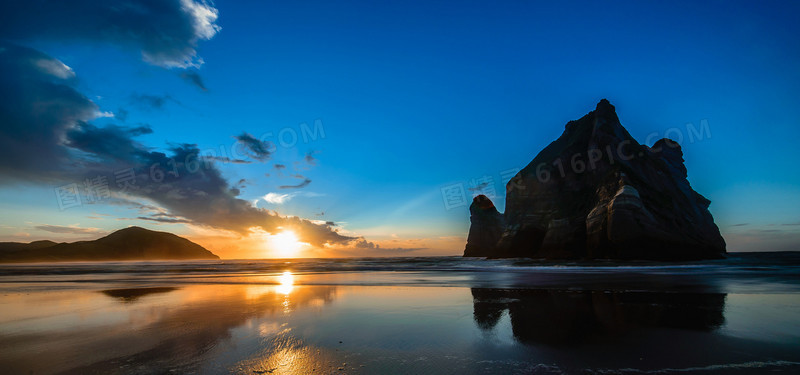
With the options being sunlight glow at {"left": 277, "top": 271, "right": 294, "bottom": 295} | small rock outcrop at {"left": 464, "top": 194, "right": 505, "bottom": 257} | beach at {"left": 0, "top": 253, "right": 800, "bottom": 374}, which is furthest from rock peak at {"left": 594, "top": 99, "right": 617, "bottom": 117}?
sunlight glow at {"left": 277, "top": 271, "right": 294, "bottom": 295}

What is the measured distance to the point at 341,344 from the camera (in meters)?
6.00

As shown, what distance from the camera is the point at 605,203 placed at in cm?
5122

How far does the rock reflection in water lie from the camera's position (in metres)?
6.77

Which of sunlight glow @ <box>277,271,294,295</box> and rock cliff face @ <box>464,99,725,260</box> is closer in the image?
sunlight glow @ <box>277,271,294,295</box>

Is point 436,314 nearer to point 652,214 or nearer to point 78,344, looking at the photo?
point 78,344

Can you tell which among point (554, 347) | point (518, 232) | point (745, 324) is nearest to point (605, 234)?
point (518, 232)

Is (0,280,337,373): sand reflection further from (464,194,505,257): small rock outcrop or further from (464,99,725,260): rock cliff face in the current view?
(464,194,505,257): small rock outcrop

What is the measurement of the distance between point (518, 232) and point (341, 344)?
7098 centimetres

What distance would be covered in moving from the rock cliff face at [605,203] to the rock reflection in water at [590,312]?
3971cm

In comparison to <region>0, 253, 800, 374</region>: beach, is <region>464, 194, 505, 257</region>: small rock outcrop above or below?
above

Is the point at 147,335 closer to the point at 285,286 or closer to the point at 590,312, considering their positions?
the point at 285,286

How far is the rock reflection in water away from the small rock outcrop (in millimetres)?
77590

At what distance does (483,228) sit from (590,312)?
8506cm

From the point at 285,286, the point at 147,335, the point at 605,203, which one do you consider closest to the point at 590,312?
the point at 147,335
